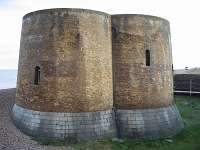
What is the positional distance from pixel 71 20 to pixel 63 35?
906 millimetres

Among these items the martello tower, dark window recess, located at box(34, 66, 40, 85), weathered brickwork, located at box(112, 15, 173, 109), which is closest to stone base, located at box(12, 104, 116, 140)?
the martello tower

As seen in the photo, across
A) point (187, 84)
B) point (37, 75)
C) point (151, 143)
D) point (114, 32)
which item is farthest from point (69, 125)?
point (187, 84)

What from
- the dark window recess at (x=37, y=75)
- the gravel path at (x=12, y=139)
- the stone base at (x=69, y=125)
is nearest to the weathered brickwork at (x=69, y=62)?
the dark window recess at (x=37, y=75)

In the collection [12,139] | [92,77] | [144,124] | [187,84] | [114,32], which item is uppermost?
[114,32]

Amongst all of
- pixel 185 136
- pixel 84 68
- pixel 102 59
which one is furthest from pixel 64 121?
pixel 185 136

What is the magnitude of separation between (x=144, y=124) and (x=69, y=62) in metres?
5.43

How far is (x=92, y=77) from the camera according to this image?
14.3 meters

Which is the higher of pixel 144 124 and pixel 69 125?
pixel 69 125

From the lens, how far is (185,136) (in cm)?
1572

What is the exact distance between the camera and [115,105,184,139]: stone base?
1484 cm

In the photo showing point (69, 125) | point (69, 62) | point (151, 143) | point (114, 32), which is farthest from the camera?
point (114, 32)

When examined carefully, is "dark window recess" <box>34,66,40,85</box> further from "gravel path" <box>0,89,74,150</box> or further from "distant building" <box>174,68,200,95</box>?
"distant building" <box>174,68,200,95</box>

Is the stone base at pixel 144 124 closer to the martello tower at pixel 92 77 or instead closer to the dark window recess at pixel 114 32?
the martello tower at pixel 92 77

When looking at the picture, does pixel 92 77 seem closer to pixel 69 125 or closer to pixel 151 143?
pixel 69 125
